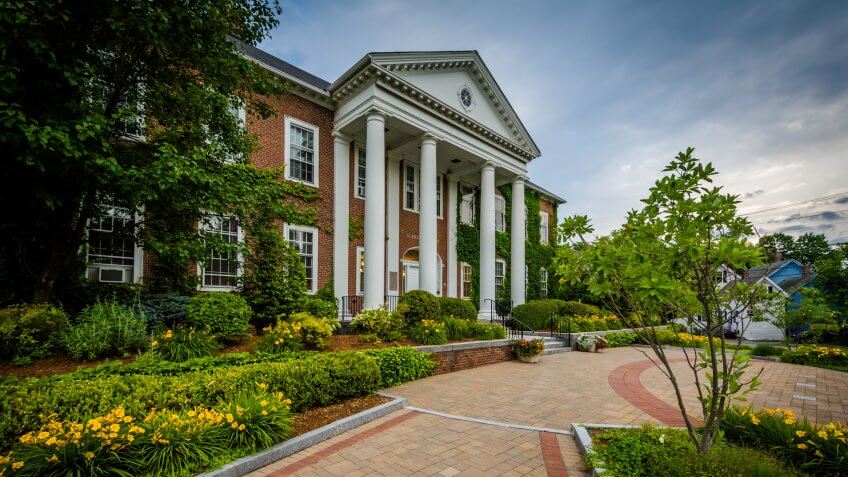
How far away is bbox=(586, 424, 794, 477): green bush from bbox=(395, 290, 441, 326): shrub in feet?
20.3

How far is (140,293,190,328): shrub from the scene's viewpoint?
7.64 meters

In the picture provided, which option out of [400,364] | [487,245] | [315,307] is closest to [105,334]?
[315,307]

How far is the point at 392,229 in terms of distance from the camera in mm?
15711

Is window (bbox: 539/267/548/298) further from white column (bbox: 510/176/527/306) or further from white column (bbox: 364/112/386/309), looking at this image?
white column (bbox: 364/112/386/309)

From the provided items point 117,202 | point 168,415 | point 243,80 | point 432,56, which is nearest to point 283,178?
point 243,80

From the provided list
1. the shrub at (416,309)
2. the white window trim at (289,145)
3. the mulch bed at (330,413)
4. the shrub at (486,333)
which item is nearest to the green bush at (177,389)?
the mulch bed at (330,413)

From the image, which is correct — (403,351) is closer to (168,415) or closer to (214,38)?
(168,415)

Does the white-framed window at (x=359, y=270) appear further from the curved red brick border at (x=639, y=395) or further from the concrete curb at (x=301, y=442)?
the curved red brick border at (x=639, y=395)

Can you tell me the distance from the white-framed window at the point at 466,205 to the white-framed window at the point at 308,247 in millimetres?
8653

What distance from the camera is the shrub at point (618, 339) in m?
15.2

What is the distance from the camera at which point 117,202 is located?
Result: 277 inches

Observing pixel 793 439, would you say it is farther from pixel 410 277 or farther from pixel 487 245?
pixel 410 277

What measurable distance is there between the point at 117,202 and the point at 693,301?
927cm

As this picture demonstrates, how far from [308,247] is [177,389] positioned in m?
9.06
